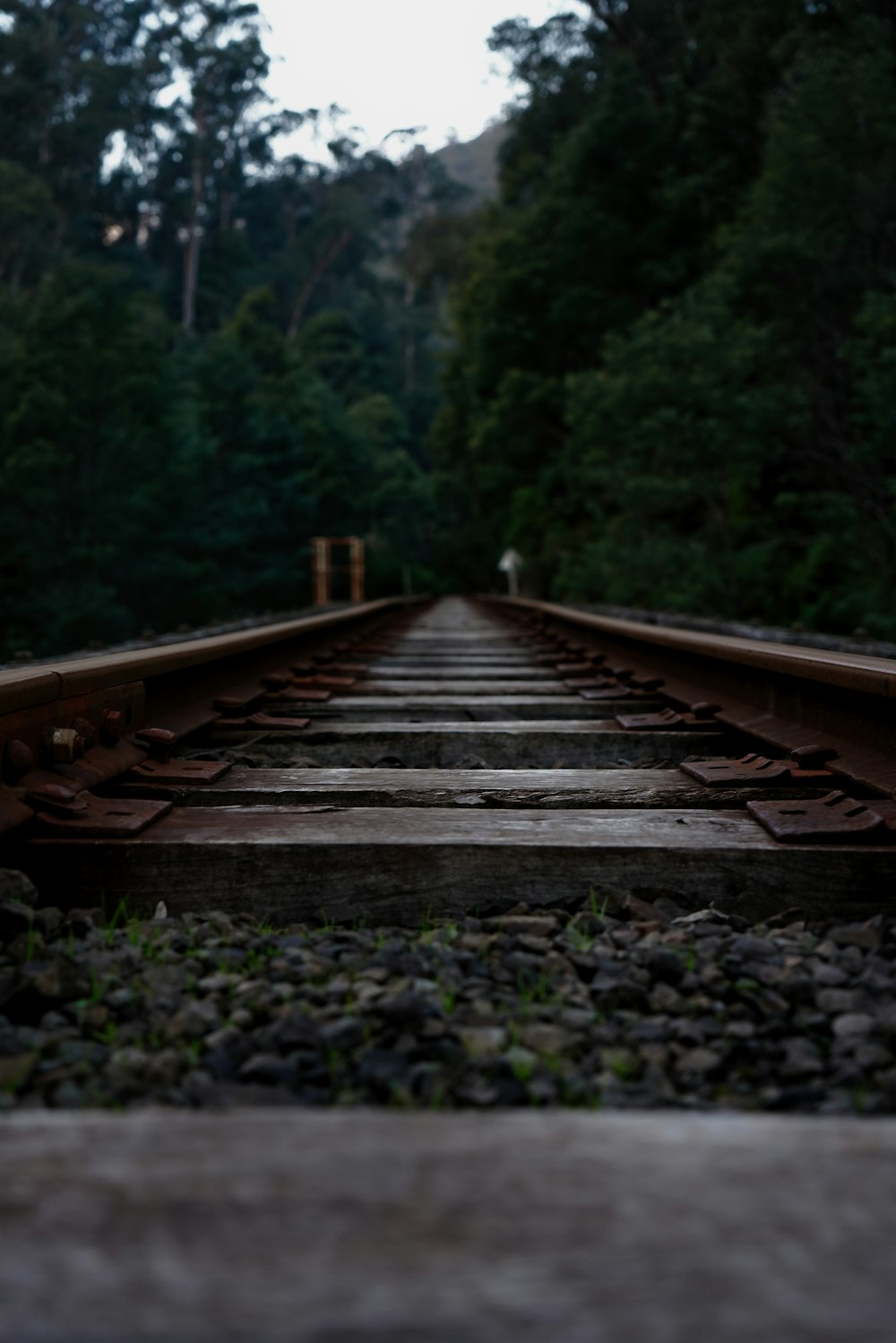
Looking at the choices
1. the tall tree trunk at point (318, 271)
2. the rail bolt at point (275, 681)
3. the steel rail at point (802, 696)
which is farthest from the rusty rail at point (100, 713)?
the tall tree trunk at point (318, 271)

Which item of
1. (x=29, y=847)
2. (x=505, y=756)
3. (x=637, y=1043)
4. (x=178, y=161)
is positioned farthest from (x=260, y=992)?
(x=178, y=161)

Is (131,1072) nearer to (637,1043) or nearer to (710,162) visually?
(637,1043)

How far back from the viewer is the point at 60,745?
7.05 feet

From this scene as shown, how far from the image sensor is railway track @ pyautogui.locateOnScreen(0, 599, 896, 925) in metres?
1.84

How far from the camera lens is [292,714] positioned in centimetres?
391

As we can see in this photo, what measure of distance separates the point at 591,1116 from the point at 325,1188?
178mm

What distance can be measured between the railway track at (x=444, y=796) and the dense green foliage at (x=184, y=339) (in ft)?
94.7

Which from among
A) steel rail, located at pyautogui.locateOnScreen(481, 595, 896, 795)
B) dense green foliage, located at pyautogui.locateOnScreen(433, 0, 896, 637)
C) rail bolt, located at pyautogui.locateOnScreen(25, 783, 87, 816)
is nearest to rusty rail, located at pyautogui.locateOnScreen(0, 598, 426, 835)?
rail bolt, located at pyautogui.locateOnScreen(25, 783, 87, 816)

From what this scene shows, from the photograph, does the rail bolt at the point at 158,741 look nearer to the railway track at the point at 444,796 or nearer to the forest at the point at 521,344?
the railway track at the point at 444,796

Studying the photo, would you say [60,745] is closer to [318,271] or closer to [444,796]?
[444,796]

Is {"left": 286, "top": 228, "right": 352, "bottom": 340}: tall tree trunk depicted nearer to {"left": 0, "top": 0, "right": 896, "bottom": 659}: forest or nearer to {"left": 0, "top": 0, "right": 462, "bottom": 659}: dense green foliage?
{"left": 0, "top": 0, "right": 462, "bottom": 659}: dense green foliage

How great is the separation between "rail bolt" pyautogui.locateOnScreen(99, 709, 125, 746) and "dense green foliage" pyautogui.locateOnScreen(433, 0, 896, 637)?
47.1 ft

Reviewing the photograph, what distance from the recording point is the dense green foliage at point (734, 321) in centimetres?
1905

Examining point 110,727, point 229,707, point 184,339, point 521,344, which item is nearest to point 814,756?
point 110,727
